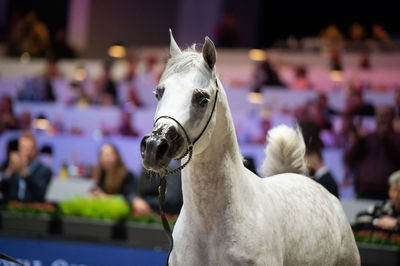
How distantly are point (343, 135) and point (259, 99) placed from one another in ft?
7.48

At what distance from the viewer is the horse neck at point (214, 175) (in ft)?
10.5

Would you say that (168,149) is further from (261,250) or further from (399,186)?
(399,186)

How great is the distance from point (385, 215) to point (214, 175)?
3.16 metres

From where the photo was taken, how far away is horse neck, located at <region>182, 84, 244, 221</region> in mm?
3205

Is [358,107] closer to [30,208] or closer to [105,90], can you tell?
[105,90]

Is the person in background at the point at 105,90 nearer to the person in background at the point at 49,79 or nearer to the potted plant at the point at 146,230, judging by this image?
the person in background at the point at 49,79

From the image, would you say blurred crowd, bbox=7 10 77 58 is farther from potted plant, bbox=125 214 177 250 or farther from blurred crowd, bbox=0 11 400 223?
potted plant, bbox=125 214 177 250

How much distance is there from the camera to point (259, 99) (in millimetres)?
10898

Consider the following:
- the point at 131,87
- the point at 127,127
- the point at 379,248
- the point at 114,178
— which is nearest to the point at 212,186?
the point at 379,248

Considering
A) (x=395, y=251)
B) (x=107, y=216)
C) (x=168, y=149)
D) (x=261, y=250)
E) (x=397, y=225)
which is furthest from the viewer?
(x=107, y=216)

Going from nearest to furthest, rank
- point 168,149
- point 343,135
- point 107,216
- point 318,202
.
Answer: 1. point 168,149
2. point 318,202
3. point 107,216
4. point 343,135

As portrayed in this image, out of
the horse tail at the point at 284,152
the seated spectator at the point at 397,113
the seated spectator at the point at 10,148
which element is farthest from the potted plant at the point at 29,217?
the seated spectator at the point at 397,113

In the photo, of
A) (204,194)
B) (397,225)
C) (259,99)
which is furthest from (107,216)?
(259,99)

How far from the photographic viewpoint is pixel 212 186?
127 inches
